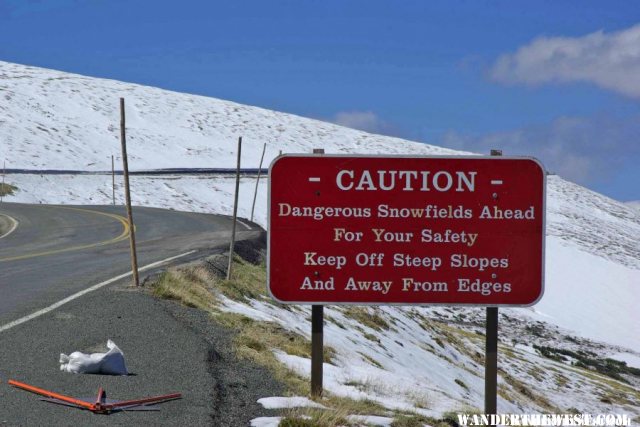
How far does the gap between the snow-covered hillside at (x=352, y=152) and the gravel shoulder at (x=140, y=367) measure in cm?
120

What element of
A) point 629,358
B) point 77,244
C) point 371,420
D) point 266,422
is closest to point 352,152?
point 629,358

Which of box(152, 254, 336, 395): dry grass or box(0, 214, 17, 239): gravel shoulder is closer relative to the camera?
box(152, 254, 336, 395): dry grass

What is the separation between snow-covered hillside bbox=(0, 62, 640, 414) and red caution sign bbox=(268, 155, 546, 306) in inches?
61.8

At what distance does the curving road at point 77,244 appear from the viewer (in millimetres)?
14580

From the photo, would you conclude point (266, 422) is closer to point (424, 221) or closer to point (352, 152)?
point (424, 221)

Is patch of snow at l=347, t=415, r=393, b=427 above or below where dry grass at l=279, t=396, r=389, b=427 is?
below

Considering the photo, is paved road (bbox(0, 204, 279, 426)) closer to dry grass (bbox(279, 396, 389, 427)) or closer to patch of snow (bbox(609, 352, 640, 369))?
dry grass (bbox(279, 396, 389, 427))

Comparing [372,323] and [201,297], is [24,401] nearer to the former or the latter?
[201,297]

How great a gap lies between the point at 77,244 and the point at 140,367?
61.2 feet

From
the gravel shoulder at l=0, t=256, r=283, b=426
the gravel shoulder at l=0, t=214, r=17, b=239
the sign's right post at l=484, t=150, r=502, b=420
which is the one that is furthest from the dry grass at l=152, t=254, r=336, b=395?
the gravel shoulder at l=0, t=214, r=17, b=239

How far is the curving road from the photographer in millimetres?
14580

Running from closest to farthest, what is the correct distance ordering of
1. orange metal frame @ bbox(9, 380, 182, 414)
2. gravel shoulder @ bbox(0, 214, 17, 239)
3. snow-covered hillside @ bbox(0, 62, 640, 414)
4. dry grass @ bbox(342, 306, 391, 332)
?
orange metal frame @ bbox(9, 380, 182, 414)
snow-covered hillside @ bbox(0, 62, 640, 414)
dry grass @ bbox(342, 306, 391, 332)
gravel shoulder @ bbox(0, 214, 17, 239)

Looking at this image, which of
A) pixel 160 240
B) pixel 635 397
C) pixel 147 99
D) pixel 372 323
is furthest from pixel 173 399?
pixel 147 99

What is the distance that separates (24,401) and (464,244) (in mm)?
4017
